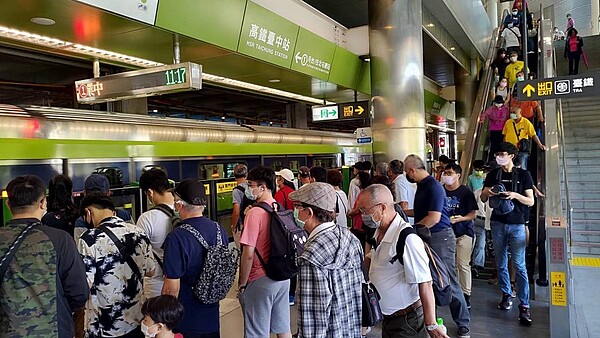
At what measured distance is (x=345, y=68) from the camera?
30.6ft

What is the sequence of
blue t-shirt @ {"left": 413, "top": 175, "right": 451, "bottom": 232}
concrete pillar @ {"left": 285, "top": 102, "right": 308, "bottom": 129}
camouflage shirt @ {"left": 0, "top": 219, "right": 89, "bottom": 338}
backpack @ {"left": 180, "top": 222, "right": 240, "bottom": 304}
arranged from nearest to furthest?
camouflage shirt @ {"left": 0, "top": 219, "right": 89, "bottom": 338} < backpack @ {"left": 180, "top": 222, "right": 240, "bottom": 304} < blue t-shirt @ {"left": 413, "top": 175, "right": 451, "bottom": 232} < concrete pillar @ {"left": 285, "top": 102, "right": 308, "bottom": 129}

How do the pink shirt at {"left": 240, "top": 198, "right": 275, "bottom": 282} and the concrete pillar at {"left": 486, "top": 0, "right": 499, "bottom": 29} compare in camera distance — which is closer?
the pink shirt at {"left": 240, "top": 198, "right": 275, "bottom": 282}

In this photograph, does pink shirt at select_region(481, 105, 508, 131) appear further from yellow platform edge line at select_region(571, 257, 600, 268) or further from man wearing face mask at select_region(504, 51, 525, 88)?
yellow platform edge line at select_region(571, 257, 600, 268)

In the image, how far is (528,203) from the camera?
15.1 ft

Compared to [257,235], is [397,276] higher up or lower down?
lower down

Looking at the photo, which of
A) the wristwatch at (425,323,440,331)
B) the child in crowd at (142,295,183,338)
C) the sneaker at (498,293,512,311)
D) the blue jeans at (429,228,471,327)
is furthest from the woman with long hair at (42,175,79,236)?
the sneaker at (498,293,512,311)

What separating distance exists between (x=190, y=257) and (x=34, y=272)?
80cm

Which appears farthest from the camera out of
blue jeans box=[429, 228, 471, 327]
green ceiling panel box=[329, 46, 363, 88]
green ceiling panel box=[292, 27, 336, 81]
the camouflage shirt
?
green ceiling panel box=[329, 46, 363, 88]

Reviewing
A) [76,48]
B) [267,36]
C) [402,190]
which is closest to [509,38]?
[267,36]

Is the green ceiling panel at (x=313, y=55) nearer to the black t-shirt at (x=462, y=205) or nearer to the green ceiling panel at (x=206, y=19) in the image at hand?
the green ceiling panel at (x=206, y=19)

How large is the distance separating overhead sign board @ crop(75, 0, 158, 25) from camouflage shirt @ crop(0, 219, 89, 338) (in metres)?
2.65

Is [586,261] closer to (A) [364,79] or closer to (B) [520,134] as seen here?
(B) [520,134]

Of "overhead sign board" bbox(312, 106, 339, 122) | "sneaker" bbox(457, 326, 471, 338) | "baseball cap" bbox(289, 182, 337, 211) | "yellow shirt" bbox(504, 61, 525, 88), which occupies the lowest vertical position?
"sneaker" bbox(457, 326, 471, 338)

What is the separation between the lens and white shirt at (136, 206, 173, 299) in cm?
309
